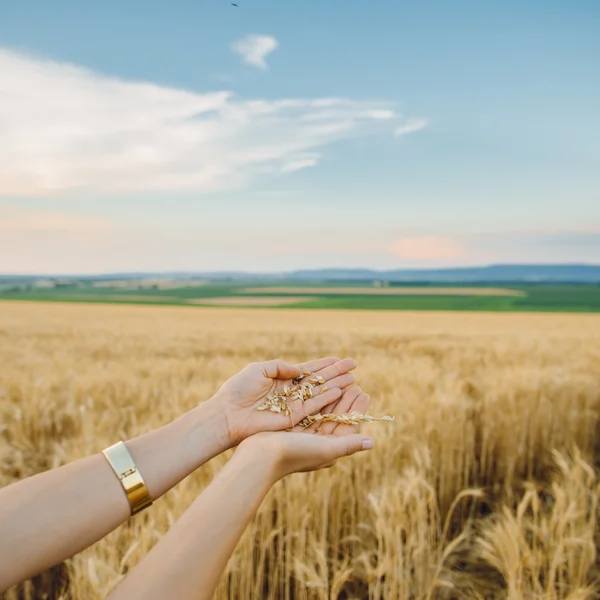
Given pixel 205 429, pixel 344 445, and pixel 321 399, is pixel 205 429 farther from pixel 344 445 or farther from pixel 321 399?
pixel 321 399

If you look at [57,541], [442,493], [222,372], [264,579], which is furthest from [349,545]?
[222,372]

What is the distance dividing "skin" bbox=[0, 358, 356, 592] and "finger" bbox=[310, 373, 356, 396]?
0.82ft

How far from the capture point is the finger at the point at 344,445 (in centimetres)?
181

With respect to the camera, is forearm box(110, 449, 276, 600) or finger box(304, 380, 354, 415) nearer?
forearm box(110, 449, 276, 600)

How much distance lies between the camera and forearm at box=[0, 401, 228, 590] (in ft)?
4.07

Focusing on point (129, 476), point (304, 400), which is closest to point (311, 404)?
point (304, 400)

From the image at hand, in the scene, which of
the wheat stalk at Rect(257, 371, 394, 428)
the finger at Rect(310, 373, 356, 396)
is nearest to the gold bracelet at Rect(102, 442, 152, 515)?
the wheat stalk at Rect(257, 371, 394, 428)

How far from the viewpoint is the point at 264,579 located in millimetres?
2709

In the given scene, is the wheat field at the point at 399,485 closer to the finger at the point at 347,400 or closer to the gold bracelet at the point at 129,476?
the finger at the point at 347,400

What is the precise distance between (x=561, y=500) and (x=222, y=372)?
4093 mm

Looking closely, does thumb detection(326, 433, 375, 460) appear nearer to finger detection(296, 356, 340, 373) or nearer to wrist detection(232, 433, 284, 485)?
wrist detection(232, 433, 284, 485)

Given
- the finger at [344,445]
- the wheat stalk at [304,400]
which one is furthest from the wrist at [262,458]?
the wheat stalk at [304,400]

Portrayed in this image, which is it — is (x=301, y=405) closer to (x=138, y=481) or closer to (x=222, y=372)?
(x=138, y=481)

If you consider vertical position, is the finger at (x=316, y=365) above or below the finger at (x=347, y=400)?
above
